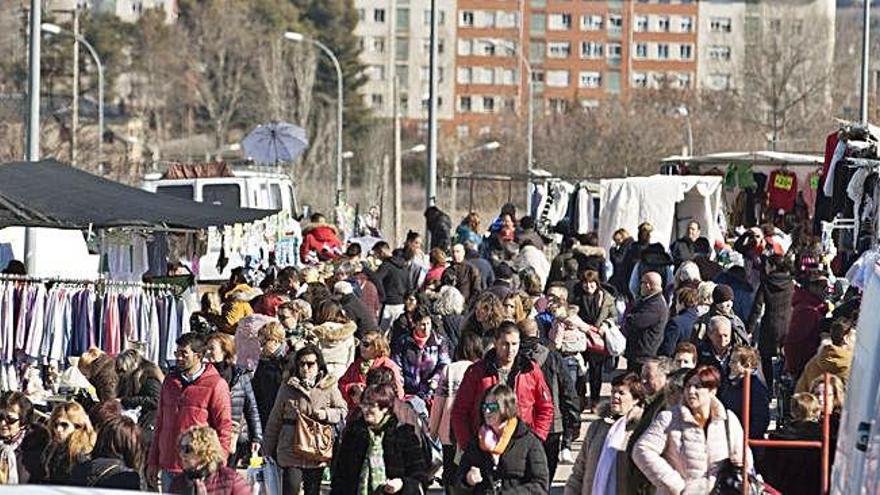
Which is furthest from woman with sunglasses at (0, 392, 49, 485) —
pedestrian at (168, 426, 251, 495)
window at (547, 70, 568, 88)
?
window at (547, 70, 568, 88)

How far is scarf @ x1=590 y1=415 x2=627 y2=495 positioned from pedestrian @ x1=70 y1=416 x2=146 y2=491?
2.41 m

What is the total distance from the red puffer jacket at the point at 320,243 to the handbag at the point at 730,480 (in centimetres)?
1975

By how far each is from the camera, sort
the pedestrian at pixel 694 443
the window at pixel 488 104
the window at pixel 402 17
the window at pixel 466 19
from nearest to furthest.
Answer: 1. the pedestrian at pixel 694 443
2. the window at pixel 466 19
3. the window at pixel 402 17
4. the window at pixel 488 104

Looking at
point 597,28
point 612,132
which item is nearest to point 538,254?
point 612,132

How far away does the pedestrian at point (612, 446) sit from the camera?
12.0 metres

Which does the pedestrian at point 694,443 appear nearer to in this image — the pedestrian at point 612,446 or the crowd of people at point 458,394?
the crowd of people at point 458,394

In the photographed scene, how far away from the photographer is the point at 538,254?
26.2 m

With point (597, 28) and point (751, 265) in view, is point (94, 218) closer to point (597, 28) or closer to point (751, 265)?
point (751, 265)

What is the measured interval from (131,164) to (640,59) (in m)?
81.2

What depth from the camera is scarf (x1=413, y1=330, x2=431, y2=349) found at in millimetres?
16875

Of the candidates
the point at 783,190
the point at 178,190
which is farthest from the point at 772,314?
the point at 178,190

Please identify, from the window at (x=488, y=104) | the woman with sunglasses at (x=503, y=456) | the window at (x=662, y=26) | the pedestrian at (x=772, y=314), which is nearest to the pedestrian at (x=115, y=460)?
the woman with sunglasses at (x=503, y=456)

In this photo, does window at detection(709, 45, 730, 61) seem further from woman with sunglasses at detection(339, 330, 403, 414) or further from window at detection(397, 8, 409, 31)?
woman with sunglasses at detection(339, 330, 403, 414)

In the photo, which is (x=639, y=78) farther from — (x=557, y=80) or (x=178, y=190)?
(x=178, y=190)
